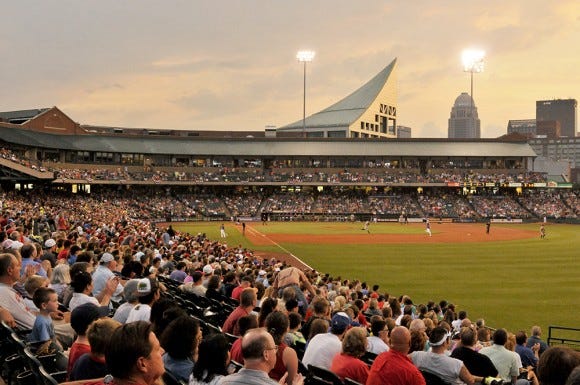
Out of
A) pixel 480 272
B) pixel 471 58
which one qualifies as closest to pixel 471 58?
pixel 471 58

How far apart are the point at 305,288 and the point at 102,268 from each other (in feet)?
17.7

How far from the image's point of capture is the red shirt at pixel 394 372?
267 inches

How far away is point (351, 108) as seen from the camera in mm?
138250

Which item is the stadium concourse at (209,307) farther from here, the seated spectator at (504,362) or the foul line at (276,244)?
the foul line at (276,244)

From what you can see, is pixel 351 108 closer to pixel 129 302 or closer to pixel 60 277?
pixel 60 277

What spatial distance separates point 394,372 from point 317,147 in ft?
328

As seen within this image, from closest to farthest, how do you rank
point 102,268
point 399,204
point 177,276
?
point 102,268 < point 177,276 < point 399,204

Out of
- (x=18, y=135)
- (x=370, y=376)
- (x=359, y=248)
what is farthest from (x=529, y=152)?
(x=370, y=376)

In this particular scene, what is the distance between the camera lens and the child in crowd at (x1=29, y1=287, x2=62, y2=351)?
8.18 metres

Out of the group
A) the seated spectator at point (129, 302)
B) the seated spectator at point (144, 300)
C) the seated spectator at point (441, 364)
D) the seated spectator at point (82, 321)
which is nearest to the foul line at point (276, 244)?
the seated spectator at point (129, 302)

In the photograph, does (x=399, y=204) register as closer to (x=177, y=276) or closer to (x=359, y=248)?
(x=359, y=248)

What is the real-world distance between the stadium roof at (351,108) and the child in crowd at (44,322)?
122 meters

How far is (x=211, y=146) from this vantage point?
105m

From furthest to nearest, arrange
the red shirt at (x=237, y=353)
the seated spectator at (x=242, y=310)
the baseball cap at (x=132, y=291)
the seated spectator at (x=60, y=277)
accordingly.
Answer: the seated spectator at (x=60, y=277) < the seated spectator at (x=242, y=310) < the baseball cap at (x=132, y=291) < the red shirt at (x=237, y=353)
